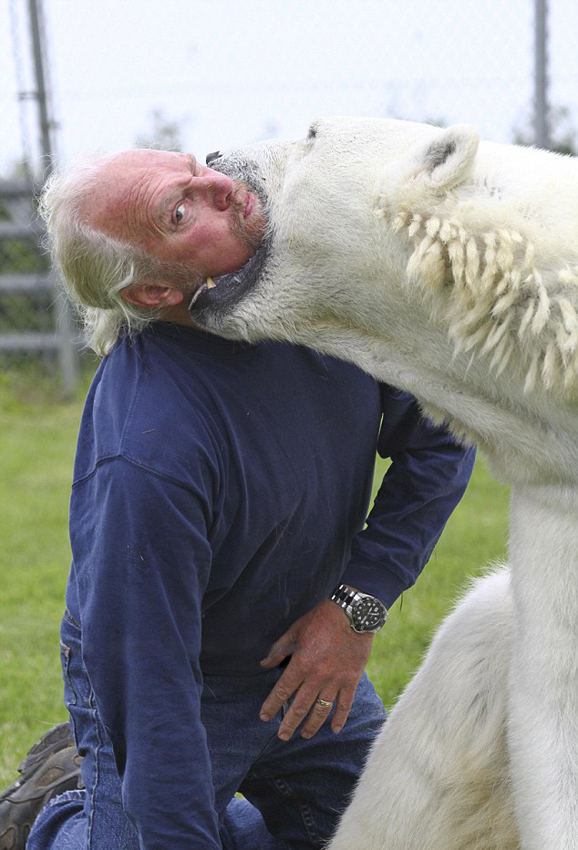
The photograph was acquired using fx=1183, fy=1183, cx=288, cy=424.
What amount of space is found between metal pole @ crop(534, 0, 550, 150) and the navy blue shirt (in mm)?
4963

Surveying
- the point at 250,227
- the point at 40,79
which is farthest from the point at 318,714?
the point at 40,79

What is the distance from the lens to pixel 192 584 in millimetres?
2150

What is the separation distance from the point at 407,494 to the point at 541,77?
16.5 feet

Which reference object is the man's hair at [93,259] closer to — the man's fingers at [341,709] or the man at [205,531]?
the man at [205,531]

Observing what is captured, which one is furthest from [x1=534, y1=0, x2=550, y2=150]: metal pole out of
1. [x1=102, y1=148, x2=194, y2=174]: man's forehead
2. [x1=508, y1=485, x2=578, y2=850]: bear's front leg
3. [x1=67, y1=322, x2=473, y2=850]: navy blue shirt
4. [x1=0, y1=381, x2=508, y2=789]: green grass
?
[x1=508, y1=485, x2=578, y2=850]: bear's front leg

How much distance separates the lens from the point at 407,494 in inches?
108

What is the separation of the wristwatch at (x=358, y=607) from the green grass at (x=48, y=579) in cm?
127

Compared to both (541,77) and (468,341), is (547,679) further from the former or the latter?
(541,77)

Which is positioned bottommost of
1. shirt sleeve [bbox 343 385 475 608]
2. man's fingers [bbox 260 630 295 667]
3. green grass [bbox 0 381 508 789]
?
green grass [bbox 0 381 508 789]

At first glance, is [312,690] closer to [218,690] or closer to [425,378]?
[218,690]

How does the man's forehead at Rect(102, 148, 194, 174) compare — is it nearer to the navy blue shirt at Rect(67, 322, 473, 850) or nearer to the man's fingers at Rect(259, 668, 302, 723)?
the navy blue shirt at Rect(67, 322, 473, 850)

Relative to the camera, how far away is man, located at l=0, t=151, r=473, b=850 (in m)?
2.13

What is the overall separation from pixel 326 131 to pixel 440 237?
14.5 inches

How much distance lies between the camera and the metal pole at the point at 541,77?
6.98 m
